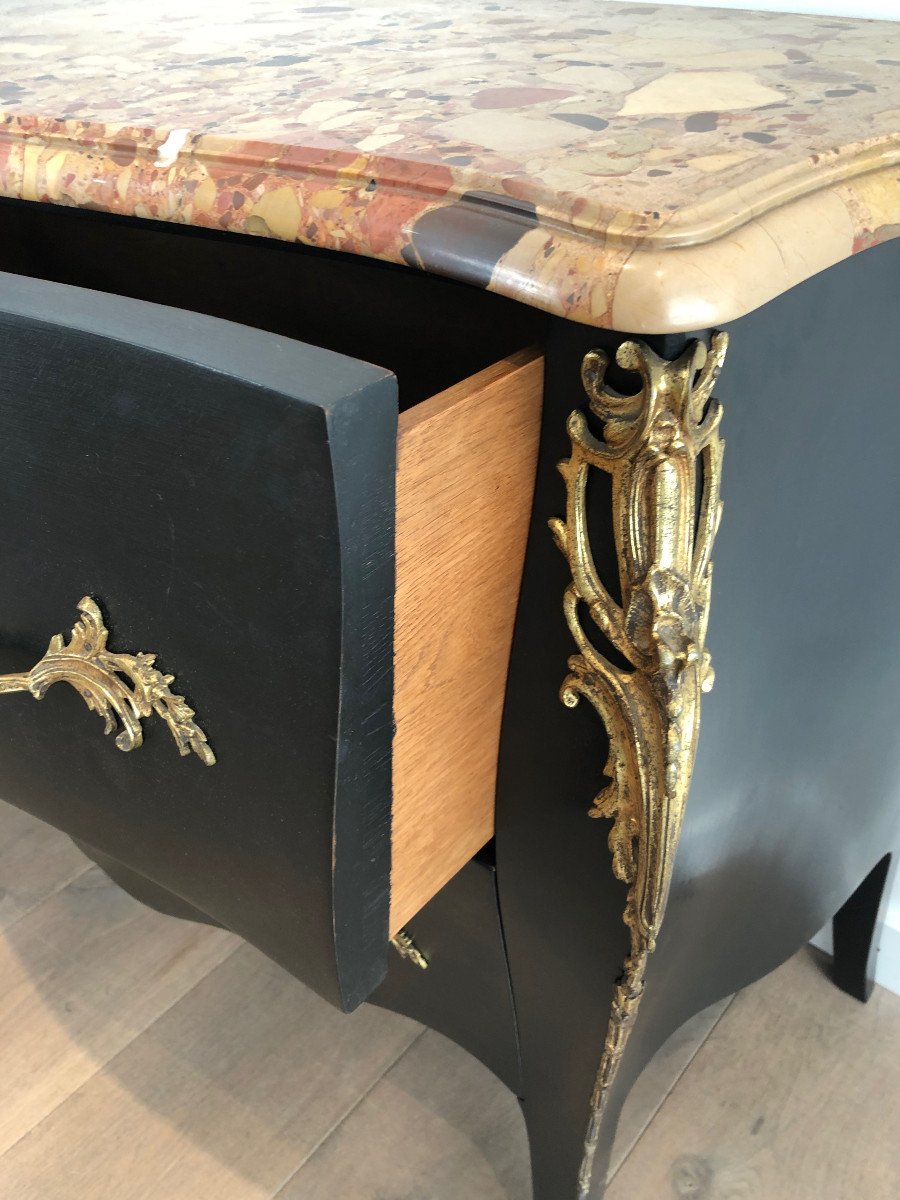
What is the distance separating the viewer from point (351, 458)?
0.99ft

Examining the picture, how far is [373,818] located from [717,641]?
0.15m

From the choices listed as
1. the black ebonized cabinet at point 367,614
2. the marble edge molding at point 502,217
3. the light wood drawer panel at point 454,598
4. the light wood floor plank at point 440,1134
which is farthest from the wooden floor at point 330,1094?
the marble edge molding at point 502,217

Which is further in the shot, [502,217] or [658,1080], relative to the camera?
[658,1080]

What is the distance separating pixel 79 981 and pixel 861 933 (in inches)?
25.3

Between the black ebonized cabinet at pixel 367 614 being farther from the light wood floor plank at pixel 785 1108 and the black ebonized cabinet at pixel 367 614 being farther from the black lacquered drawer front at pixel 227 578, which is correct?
the light wood floor plank at pixel 785 1108

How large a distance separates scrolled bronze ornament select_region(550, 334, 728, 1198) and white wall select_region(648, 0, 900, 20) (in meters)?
0.41

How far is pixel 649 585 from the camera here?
0.36m

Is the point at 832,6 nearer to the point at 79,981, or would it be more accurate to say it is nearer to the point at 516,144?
the point at 516,144

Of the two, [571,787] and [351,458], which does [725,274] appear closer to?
[351,458]

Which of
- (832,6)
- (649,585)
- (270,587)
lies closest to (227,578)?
(270,587)

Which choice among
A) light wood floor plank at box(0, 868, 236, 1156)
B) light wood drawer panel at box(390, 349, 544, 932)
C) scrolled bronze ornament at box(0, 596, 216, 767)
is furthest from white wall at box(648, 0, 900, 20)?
light wood floor plank at box(0, 868, 236, 1156)

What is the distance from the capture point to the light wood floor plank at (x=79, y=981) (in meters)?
0.84

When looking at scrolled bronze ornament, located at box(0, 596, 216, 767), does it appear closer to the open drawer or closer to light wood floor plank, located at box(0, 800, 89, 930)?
the open drawer

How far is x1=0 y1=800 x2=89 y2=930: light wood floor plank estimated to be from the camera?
3.28ft
